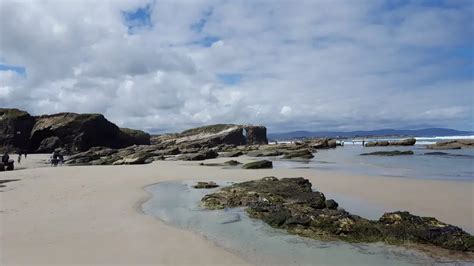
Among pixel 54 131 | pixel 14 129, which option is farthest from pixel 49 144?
pixel 14 129

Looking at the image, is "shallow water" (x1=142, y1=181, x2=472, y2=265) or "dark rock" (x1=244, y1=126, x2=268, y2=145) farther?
"dark rock" (x1=244, y1=126, x2=268, y2=145)

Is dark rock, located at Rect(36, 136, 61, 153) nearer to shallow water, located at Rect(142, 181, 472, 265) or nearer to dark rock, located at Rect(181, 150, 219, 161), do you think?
dark rock, located at Rect(181, 150, 219, 161)

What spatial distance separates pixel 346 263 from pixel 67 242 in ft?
18.7

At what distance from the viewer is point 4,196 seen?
48.6ft

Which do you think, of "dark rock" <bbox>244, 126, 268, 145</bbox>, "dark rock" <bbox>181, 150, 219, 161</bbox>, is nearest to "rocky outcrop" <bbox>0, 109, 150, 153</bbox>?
"dark rock" <bbox>181, 150, 219, 161</bbox>

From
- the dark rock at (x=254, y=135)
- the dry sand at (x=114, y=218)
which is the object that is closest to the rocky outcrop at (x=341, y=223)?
the dry sand at (x=114, y=218)

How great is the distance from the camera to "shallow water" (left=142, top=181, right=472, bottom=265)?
770 cm

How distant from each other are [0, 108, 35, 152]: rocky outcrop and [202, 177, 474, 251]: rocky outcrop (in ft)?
210

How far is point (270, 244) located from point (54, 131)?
71.3 metres

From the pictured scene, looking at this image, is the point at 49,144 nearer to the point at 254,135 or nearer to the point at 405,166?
the point at 254,135

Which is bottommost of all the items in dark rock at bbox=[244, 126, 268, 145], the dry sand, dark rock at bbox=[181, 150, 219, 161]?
the dry sand

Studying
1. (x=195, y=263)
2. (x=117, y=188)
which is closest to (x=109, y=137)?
(x=117, y=188)

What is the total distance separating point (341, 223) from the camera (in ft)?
31.8

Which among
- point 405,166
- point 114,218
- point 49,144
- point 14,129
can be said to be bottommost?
point 114,218
